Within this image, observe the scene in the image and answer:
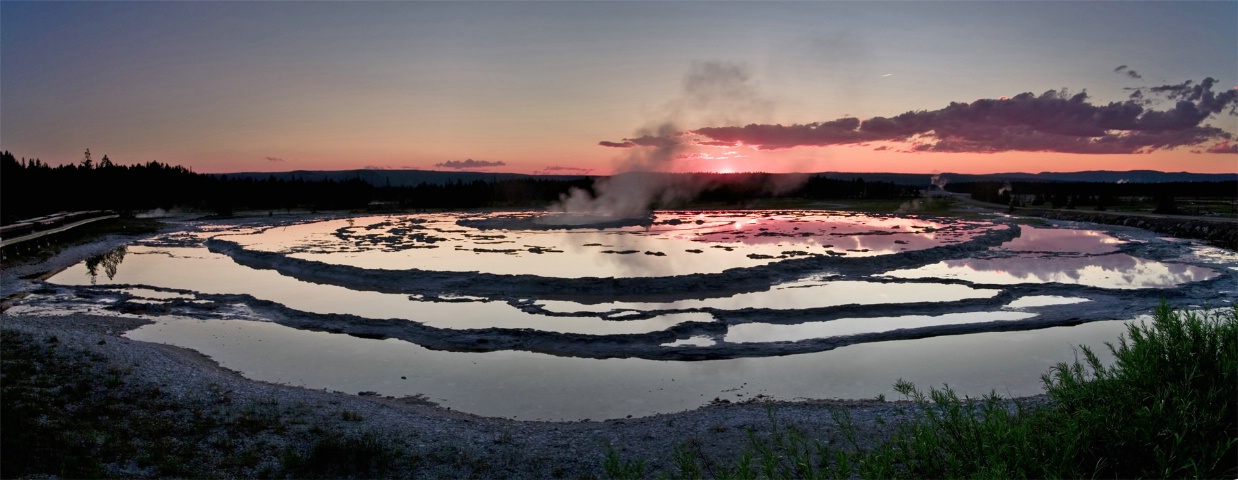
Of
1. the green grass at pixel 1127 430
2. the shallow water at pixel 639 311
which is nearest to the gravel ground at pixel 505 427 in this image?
the shallow water at pixel 639 311

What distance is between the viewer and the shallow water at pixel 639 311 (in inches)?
550

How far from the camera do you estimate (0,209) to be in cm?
5003

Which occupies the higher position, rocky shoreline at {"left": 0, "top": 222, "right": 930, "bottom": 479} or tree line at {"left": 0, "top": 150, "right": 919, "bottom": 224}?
tree line at {"left": 0, "top": 150, "right": 919, "bottom": 224}

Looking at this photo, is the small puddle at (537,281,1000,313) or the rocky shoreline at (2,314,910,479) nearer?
the rocky shoreline at (2,314,910,479)

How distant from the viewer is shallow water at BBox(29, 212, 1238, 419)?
1398cm

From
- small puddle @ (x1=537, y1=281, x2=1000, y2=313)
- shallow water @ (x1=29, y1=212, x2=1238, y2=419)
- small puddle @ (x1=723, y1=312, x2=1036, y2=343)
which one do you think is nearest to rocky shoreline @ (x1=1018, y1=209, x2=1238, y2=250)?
shallow water @ (x1=29, y1=212, x2=1238, y2=419)

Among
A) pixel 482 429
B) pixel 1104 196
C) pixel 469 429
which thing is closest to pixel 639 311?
pixel 482 429

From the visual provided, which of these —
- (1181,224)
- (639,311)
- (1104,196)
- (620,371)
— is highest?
(1104,196)

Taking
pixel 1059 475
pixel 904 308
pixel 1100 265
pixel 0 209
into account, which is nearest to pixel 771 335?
pixel 904 308

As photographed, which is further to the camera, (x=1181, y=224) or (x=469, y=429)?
(x=1181, y=224)

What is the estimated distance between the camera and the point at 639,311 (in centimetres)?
2047

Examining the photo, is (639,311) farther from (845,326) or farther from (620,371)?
(845,326)

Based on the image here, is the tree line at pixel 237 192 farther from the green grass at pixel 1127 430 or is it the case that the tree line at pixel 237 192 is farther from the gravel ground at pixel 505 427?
the green grass at pixel 1127 430

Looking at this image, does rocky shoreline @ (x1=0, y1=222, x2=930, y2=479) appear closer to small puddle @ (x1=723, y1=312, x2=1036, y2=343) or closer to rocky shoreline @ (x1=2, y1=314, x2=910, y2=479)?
rocky shoreline @ (x1=2, y1=314, x2=910, y2=479)
